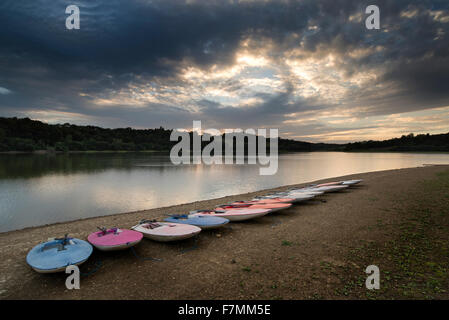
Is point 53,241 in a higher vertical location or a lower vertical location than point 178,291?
higher

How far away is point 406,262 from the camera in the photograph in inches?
194

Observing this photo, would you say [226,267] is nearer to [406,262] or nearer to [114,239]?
[114,239]

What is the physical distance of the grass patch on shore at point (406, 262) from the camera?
12.9ft

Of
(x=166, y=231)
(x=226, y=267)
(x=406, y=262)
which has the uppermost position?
(x=166, y=231)

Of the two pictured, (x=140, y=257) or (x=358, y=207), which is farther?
(x=358, y=207)

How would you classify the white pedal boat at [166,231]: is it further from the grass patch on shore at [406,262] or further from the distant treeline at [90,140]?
the distant treeline at [90,140]

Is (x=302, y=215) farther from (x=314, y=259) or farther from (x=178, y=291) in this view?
(x=178, y=291)

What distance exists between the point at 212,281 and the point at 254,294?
88 cm

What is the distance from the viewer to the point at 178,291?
4.22 m

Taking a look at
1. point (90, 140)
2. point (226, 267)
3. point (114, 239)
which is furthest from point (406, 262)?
point (90, 140)

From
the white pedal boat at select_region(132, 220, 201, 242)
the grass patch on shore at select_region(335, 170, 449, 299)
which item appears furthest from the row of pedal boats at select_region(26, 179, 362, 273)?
the grass patch on shore at select_region(335, 170, 449, 299)

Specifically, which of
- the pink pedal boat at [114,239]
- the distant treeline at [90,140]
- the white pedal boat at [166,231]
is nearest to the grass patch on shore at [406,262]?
the white pedal boat at [166,231]

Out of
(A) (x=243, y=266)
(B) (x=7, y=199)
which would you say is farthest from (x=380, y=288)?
(B) (x=7, y=199)
